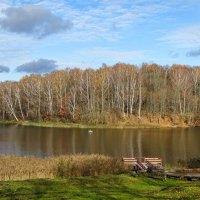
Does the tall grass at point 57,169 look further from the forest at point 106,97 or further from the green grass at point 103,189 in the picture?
the forest at point 106,97

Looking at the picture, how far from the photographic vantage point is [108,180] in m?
21.0

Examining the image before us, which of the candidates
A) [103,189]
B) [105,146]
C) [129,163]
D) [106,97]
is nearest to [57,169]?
[129,163]

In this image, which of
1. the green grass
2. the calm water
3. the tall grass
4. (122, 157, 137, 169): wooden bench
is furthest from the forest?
the green grass

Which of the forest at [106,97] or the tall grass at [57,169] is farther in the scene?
the forest at [106,97]

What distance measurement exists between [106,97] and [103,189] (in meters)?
81.8

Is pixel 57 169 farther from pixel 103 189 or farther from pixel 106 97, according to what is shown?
pixel 106 97

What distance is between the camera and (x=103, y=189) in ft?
60.4

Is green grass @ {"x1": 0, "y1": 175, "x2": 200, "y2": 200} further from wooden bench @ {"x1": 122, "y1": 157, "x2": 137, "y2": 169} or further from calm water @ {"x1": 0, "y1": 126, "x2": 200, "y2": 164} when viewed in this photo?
calm water @ {"x1": 0, "y1": 126, "x2": 200, "y2": 164}

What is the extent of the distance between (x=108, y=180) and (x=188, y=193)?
491cm

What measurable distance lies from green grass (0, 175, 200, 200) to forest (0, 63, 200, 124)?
2664 inches

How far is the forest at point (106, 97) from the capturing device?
9419cm

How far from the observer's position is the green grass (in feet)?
54.6

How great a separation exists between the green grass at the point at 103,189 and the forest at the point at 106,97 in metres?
67.7

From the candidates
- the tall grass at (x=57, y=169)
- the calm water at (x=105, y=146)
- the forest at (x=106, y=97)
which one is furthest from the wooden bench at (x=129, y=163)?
the forest at (x=106, y=97)
